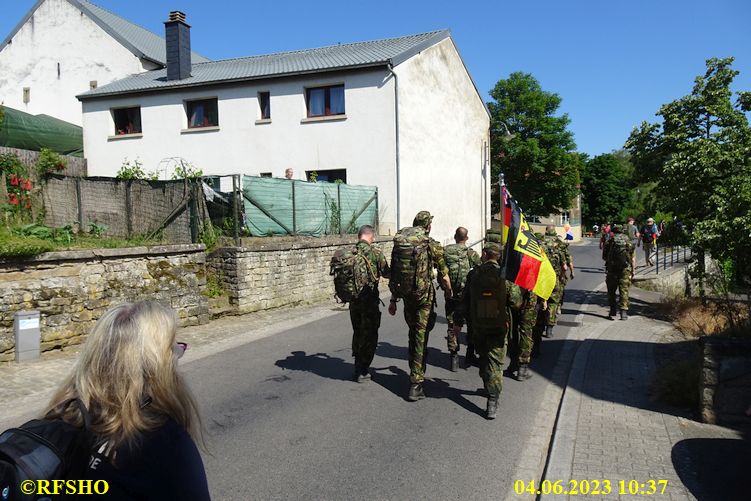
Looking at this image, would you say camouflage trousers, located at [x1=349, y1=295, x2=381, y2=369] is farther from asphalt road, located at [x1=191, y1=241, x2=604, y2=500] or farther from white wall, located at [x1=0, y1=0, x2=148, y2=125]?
white wall, located at [x1=0, y1=0, x2=148, y2=125]

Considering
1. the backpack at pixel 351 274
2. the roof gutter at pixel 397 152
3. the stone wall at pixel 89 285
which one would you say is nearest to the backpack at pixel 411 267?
the backpack at pixel 351 274

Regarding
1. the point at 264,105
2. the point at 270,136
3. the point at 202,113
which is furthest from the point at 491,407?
the point at 202,113

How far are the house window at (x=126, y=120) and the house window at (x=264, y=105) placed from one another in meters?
5.52

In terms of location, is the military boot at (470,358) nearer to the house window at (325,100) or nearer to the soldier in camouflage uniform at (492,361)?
the soldier in camouflage uniform at (492,361)

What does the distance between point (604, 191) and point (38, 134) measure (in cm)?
5793

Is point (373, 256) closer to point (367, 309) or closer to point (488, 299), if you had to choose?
point (367, 309)

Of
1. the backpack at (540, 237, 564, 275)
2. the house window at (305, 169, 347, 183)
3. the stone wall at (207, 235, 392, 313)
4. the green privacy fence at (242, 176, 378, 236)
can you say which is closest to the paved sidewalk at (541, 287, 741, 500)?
the backpack at (540, 237, 564, 275)

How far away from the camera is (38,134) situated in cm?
2191

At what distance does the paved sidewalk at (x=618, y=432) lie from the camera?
160 inches

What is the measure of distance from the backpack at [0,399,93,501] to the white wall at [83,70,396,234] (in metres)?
17.1

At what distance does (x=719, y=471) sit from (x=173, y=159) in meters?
20.1

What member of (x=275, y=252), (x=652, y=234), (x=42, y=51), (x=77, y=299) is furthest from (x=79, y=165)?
(x=652, y=234)

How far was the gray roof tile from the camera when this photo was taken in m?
19.0

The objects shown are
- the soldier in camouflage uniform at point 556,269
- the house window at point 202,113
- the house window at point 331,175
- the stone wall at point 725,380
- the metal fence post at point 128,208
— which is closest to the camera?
the stone wall at point 725,380
